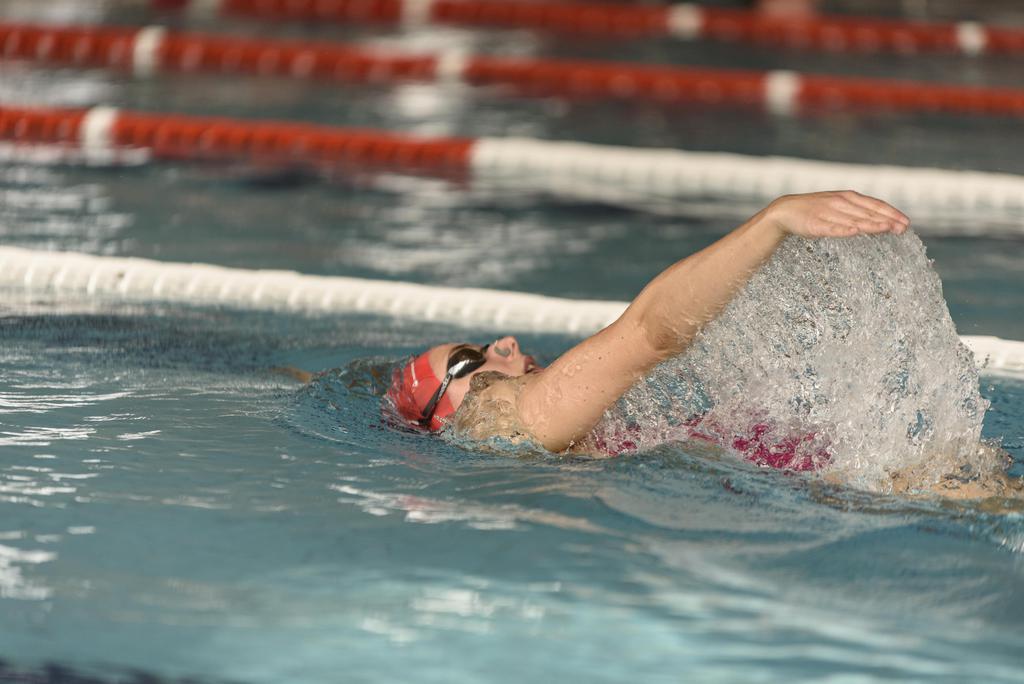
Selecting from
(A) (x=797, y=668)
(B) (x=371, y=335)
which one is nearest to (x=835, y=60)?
(B) (x=371, y=335)

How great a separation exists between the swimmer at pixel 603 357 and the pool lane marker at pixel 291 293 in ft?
3.39

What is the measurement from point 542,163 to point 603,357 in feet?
10.6

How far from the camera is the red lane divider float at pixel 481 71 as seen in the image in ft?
21.4

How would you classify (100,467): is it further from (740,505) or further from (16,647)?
(740,505)

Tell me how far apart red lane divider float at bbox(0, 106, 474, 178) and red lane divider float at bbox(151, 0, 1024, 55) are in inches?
109

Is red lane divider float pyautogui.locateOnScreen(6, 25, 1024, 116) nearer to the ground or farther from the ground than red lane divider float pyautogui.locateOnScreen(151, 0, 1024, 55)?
nearer to the ground

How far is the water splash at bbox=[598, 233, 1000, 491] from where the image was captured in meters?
2.44

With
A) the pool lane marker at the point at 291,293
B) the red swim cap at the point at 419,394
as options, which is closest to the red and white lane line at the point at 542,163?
the pool lane marker at the point at 291,293

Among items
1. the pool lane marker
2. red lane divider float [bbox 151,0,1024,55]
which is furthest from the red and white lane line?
red lane divider float [bbox 151,0,1024,55]

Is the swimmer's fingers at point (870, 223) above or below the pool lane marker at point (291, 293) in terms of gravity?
above

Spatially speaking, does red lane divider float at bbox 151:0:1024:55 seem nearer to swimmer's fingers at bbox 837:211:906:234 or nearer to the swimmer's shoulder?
the swimmer's shoulder

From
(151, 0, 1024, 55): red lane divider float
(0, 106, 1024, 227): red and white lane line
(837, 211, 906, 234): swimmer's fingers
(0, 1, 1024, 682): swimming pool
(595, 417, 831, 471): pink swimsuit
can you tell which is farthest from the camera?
(151, 0, 1024, 55): red lane divider float

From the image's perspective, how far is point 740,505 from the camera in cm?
224

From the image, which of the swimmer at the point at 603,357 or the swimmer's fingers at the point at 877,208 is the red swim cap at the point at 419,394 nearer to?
the swimmer at the point at 603,357
